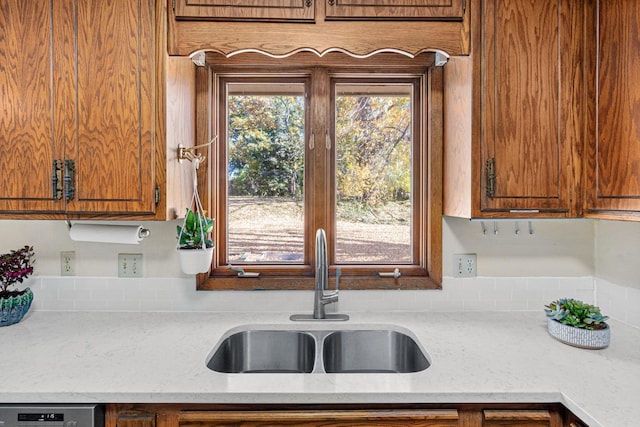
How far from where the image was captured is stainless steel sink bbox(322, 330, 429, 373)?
158 centimetres

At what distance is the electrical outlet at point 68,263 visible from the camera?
1.74 metres

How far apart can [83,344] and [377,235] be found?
1259 mm

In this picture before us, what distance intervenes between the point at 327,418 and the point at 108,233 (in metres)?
1.07

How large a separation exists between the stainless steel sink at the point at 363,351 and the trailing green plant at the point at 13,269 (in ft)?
4.05

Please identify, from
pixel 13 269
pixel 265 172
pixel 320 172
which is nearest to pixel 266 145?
pixel 265 172

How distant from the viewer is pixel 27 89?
138cm

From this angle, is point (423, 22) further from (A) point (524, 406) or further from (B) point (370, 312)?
(A) point (524, 406)

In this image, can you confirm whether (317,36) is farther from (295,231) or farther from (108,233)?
(108,233)

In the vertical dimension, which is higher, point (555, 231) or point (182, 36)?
point (182, 36)

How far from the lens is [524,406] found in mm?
1096

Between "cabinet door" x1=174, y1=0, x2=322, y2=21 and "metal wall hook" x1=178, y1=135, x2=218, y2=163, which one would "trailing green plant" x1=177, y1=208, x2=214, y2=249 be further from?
"cabinet door" x1=174, y1=0, x2=322, y2=21

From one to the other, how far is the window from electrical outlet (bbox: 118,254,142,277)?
341 millimetres

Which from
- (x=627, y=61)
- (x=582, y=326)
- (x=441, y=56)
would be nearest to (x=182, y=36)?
(x=441, y=56)

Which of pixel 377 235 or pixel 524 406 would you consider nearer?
pixel 524 406
